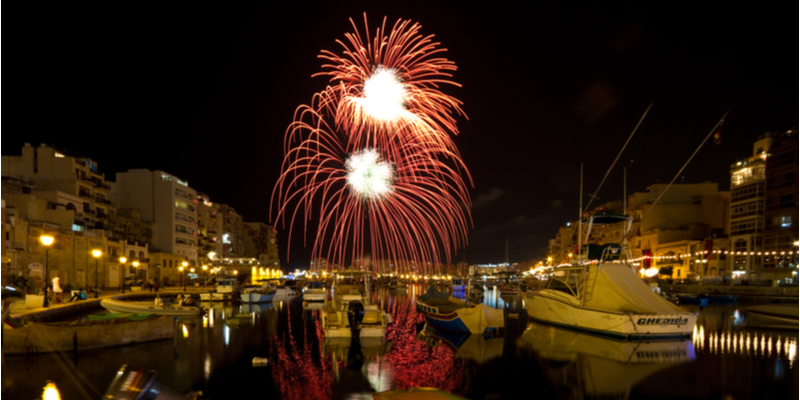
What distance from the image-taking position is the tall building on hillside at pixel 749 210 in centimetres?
5944

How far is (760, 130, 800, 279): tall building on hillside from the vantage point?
53.2 meters

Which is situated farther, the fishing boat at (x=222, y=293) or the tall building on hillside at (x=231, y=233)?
the tall building on hillside at (x=231, y=233)

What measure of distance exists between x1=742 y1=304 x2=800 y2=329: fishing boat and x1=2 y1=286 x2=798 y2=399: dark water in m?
3.98

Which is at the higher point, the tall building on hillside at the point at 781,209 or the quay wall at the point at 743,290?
the tall building on hillside at the point at 781,209

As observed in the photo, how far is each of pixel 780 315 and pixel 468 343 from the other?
21.4 metres

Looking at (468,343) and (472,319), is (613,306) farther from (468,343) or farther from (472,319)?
(468,343)

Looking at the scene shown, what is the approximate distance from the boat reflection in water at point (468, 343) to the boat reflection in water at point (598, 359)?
159cm

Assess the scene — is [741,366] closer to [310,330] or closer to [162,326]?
[310,330]

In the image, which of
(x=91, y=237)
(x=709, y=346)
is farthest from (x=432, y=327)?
(x=91, y=237)

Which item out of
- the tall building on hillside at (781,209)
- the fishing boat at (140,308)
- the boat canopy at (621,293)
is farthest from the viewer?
the tall building on hillside at (781,209)

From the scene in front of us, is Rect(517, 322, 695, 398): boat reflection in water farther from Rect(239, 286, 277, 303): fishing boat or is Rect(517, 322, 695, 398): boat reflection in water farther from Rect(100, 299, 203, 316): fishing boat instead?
Rect(239, 286, 277, 303): fishing boat

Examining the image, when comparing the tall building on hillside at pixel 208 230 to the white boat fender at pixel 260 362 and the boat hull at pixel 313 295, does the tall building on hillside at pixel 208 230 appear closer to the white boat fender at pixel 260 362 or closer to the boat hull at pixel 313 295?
the boat hull at pixel 313 295

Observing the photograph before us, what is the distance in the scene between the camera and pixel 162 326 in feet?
→ 72.8

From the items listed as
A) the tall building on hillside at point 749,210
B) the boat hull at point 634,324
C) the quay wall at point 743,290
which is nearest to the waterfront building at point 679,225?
the tall building on hillside at point 749,210
